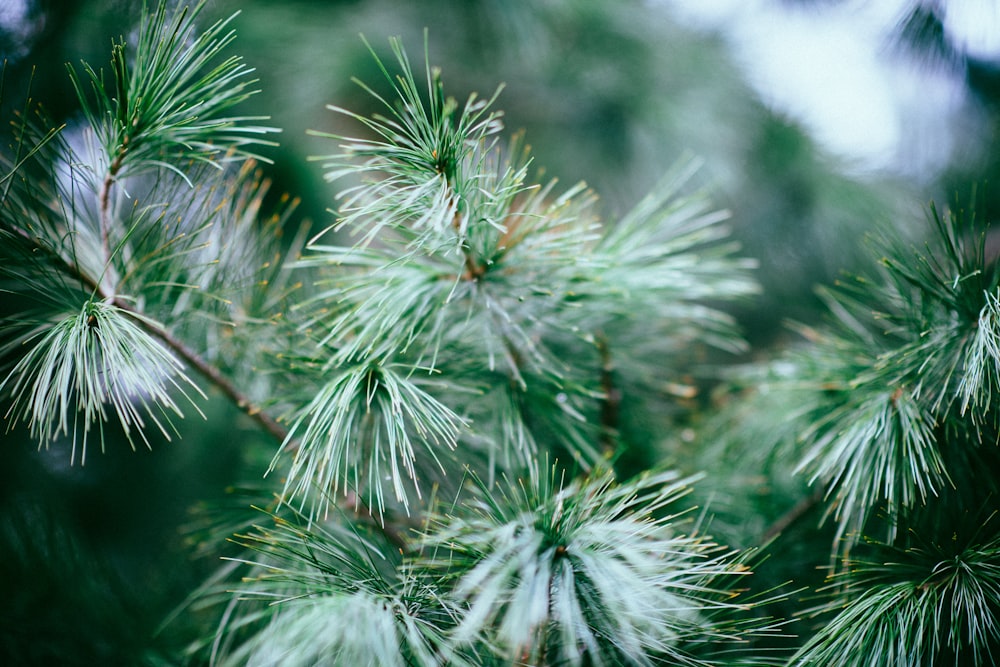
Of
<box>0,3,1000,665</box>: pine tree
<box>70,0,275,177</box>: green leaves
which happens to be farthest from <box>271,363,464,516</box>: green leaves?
<box>70,0,275,177</box>: green leaves

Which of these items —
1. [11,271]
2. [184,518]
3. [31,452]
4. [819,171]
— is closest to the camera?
[11,271]

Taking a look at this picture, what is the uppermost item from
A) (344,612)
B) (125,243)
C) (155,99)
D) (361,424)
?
(155,99)

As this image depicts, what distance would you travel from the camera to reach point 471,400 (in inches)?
22.4

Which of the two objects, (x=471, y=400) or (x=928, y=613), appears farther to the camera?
(x=471, y=400)

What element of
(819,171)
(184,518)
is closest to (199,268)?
(184,518)

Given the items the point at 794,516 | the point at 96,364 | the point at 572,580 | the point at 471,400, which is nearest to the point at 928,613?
the point at 794,516

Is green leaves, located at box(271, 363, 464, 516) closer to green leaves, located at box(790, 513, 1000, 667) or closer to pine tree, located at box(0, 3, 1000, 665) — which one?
pine tree, located at box(0, 3, 1000, 665)

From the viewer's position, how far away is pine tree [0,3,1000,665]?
43cm

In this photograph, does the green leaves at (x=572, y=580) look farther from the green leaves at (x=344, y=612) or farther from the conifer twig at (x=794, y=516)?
the conifer twig at (x=794, y=516)

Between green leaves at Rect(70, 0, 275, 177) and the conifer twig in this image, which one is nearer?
green leaves at Rect(70, 0, 275, 177)

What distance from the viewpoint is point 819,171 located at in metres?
1.20

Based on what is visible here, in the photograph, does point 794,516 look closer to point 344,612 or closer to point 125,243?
point 344,612

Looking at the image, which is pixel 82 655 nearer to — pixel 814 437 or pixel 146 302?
pixel 146 302

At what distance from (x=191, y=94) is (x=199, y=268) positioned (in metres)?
0.18
